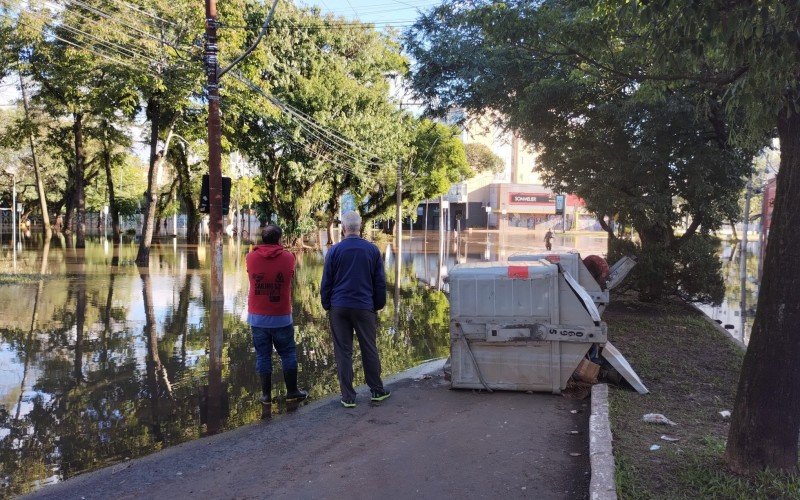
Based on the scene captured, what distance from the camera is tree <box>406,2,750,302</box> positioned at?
11453mm

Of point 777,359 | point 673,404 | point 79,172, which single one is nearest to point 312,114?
point 79,172

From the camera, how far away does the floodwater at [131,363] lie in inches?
221

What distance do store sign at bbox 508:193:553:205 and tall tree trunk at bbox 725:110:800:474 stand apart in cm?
7479

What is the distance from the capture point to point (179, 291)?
54.6ft

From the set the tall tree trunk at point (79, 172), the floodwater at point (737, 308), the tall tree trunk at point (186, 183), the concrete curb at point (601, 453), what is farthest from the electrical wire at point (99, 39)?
the concrete curb at point (601, 453)

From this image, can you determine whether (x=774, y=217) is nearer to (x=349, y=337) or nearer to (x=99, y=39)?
(x=349, y=337)

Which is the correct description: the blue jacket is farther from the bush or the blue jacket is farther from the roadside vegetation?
the bush

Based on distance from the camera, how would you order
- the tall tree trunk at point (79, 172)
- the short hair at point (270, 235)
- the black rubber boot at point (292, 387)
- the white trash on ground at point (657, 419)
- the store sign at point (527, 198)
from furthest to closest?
1. the store sign at point (527, 198)
2. the tall tree trunk at point (79, 172)
3. the black rubber boot at point (292, 387)
4. the short hair at point (270, 235)
5. the white trash on ground at point (657, 419)

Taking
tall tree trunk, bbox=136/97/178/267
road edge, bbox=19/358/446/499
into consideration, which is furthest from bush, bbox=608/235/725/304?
tall tree trunk, bbox=136/97/178/267

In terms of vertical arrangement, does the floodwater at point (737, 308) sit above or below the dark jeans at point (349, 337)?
below

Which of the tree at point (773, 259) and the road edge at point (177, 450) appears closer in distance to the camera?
the tree at point (773, 259)

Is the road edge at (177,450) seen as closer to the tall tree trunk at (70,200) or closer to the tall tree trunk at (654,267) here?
the tall tree trunk at (654,267)

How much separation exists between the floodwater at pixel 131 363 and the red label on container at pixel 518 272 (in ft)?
8.12

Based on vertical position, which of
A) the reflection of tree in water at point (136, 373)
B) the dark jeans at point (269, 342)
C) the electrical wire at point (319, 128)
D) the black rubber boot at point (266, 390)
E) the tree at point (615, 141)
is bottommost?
the reflection of tree in water at point (136, 373)
